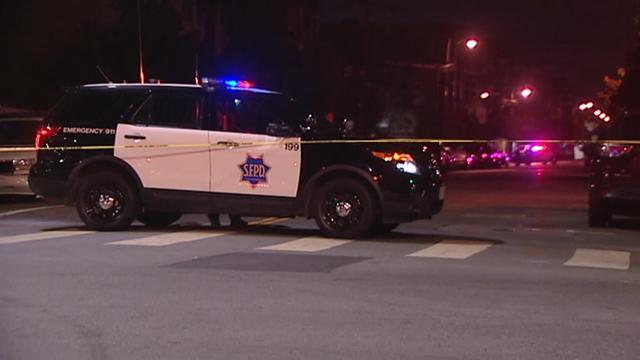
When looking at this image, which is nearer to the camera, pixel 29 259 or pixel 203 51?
pixel 29 259

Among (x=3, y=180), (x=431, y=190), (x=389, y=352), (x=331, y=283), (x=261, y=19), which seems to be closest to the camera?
(x=389, y=352)

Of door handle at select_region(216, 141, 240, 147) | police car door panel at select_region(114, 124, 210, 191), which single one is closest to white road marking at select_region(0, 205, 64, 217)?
police car door panel at select_region(114, 124, 210, 191)

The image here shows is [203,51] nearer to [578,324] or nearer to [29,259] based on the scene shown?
[29,259]

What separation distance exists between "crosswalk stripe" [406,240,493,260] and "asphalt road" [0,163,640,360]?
0.03 meters

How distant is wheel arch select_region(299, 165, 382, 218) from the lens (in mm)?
10984

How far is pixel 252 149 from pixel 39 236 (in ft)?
9.62

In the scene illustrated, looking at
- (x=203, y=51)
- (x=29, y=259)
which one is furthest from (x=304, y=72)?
(x=29, y=259)

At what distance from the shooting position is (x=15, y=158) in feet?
53.6

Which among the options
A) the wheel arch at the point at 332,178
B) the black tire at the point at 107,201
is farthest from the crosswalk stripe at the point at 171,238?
the wheel arch at the point at 332,178

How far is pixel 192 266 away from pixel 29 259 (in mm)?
1790

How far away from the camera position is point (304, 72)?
32406mm

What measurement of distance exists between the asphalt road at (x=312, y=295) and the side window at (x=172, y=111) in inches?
57.9

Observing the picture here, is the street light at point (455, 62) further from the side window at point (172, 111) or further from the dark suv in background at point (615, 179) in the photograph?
the side window at point (172, 111)

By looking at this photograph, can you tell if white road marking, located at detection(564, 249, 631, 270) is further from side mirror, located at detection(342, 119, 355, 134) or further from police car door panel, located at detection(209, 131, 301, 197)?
police car door panel, located at detection(209, 131, 301, 197)
